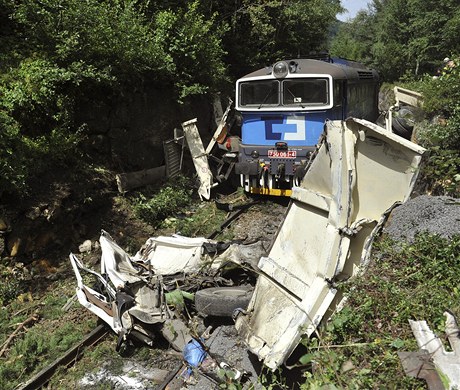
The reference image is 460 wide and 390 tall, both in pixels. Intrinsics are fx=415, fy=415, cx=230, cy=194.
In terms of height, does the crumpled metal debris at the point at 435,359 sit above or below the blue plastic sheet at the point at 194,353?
above

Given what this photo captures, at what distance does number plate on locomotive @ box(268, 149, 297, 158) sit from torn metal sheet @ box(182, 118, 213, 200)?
1812mm

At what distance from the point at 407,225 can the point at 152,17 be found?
8.88 metres

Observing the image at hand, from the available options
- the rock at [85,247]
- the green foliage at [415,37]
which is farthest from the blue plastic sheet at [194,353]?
the green foliage at [415,37]

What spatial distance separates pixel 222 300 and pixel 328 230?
5.18 ft

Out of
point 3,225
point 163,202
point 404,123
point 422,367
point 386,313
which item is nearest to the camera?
point 422,367

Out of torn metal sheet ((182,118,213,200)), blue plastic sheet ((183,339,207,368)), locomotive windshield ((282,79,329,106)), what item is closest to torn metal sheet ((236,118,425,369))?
blue plastic sheet ((183,339,207,368))

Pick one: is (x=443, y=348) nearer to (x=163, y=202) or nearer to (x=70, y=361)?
(x=70, y=361)

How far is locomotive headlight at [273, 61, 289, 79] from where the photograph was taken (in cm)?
840

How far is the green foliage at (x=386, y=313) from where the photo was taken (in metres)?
3.04

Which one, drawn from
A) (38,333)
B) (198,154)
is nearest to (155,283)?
(38,333)

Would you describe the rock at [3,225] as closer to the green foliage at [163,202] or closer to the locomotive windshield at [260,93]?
the green foliage at [163,202]

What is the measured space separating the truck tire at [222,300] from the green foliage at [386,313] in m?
1.31

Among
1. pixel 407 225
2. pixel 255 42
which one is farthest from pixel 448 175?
pixel 255 42

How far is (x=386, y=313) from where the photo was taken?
11.4ft
